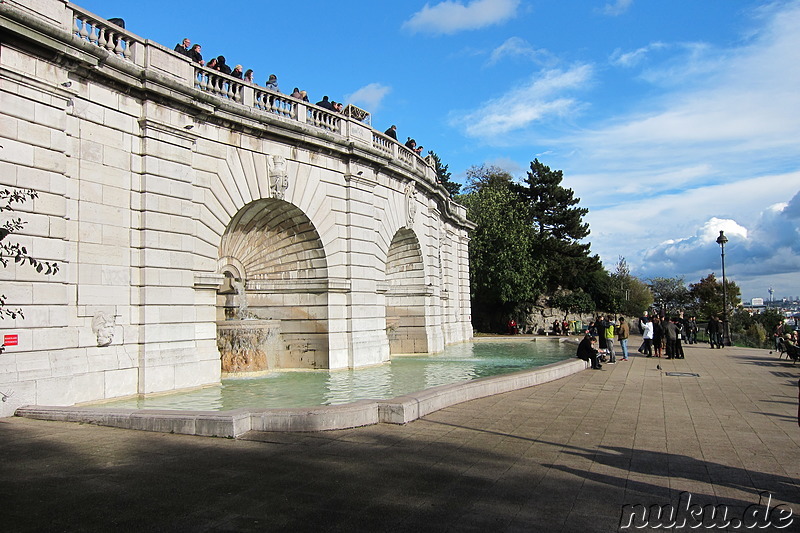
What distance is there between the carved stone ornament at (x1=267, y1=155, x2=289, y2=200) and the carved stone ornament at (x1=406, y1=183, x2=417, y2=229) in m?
7.06

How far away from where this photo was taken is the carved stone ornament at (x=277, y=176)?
17000 millimetres

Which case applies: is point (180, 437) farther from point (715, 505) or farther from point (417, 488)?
point (715, 505)

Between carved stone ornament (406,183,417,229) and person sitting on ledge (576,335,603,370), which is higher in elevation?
carved stone ornament (406,183,417,229)

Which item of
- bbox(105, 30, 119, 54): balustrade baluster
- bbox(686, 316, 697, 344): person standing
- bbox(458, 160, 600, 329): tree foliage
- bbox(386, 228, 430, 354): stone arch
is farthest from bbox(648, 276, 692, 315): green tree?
bbox(105, 30, 119, 54): balustrade baluster

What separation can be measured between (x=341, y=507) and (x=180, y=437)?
3610mm

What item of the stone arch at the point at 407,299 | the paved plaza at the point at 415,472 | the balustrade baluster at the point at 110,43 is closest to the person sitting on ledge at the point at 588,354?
the paved plaza at the point at 415,472

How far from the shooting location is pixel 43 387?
1028 cm

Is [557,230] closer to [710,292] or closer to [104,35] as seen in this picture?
[710,292]

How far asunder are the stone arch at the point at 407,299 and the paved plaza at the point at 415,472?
47.6 ft

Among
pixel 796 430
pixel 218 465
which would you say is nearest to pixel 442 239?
pixel 796 430

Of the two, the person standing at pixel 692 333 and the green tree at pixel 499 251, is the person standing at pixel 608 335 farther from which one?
the green tree at pixel 499 251

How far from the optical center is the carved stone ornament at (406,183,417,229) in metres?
23.2

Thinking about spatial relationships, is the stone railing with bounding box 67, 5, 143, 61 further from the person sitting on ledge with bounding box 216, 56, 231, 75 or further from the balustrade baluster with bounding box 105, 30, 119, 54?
the person sitting on ledge with bounding box 216, 56, 231, 75

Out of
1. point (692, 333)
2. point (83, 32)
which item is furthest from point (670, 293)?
point (83, 32)
